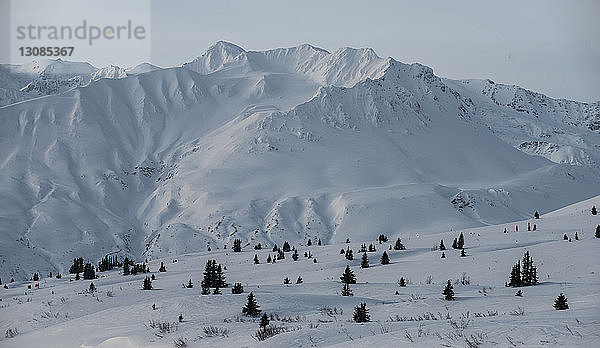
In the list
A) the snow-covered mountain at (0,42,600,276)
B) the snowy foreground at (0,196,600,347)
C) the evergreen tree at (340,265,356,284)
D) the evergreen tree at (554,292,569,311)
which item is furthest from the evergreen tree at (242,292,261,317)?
the snow-covered mountain at (0,42,600,276)

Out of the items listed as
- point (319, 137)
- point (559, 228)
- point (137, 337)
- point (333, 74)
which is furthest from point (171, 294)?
point (333, 74)

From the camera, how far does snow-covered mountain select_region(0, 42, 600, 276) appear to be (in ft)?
333

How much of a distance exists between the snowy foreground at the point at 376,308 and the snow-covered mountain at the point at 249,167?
6060 cm

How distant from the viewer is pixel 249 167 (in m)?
126

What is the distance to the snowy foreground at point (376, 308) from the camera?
35.7ft

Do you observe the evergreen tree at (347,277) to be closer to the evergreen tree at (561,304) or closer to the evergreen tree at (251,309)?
the evergreen tree at (251,309)

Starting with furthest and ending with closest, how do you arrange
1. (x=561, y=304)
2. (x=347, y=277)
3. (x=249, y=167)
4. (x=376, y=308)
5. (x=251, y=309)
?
(x=249, y=167) < (x=347, y=277) < (x=376, y=308) < (x=251, y=309) < (x=561, y=304)

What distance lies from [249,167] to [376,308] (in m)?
110

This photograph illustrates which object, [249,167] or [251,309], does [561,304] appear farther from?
[249,167]

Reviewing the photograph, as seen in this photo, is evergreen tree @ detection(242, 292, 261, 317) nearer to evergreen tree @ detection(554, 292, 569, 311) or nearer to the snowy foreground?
the snowy foreground

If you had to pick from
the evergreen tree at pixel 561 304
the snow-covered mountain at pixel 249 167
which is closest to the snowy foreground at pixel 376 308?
the evergreen tree at pixel 561 304

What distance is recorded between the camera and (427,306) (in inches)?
666

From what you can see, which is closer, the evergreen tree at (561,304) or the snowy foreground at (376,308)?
the snowy foreground at (376,308)

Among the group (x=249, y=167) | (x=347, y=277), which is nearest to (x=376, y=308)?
(x=347, y=277)
